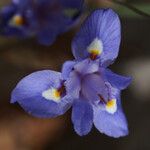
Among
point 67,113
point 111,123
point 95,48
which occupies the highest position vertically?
point 95,48

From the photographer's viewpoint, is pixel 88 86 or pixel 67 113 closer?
pixel 88 86

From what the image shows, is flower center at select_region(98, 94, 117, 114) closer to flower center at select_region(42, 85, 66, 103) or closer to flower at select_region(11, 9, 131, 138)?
flower at select_region(11, 9, 131, 138)

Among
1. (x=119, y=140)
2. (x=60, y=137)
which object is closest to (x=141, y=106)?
(x=119, y=140)

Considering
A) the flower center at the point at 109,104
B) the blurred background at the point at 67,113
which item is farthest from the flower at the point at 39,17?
the blurred background at the point at 67,113

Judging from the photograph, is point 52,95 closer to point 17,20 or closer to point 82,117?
point 82,117

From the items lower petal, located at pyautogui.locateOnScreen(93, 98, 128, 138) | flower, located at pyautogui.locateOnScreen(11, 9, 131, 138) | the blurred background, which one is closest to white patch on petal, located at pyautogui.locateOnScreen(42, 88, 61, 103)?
flower, located at pyautogui.locateOnScreen(11, 9, 131, 138)

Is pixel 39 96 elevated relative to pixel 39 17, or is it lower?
lower

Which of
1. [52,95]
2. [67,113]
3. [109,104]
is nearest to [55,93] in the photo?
[52,95]
